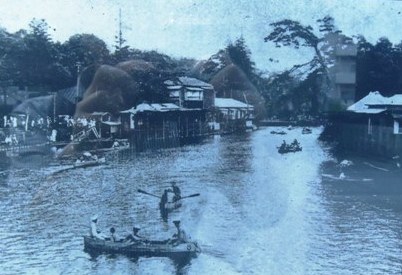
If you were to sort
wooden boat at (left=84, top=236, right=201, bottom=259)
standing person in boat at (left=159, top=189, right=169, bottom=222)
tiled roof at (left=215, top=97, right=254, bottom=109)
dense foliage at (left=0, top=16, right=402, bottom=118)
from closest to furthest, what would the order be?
1. wooden boat at (left=84, top=236, right=201, bottom=259)
2. standing person in boat at (left=159, top=189, right=169, bottom=222)
3. dense foliage at (left=0, top=16, right=402, bottom=118)
4. tiled roof at (left=215, top=97, right=254, bottom=109)

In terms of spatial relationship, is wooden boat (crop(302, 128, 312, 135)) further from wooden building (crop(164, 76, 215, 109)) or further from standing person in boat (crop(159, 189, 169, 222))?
standing person in boat (crop(159, 189, 169, 222))

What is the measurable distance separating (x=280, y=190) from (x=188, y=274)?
25.6 inches

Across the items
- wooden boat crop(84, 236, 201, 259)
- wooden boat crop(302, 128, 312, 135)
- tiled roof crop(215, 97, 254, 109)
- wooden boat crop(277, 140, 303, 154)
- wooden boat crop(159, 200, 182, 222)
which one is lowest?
wooden boat crop(84, 236, 201, 259)

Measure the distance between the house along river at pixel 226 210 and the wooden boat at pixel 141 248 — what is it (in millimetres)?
31

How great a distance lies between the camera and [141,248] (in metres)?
2.39

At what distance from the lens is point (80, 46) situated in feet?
8.82

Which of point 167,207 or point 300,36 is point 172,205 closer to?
point 167,207

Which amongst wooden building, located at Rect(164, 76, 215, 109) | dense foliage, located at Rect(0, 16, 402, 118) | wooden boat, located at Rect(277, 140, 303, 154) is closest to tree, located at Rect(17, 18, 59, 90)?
dense foliage, located at Rect(0, 16, 402, 118)

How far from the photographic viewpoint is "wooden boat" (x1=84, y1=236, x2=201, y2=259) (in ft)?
7.84

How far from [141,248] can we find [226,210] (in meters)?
0.47

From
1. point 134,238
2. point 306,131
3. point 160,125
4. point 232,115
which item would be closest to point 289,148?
point 306,131

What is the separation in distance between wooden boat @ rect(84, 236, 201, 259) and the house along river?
31 millimetres

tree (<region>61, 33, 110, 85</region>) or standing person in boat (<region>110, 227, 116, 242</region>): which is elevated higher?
tree (<region>61, 33, 110, 85</region>)

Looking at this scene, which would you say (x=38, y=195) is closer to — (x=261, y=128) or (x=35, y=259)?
(x=35, y=259)
